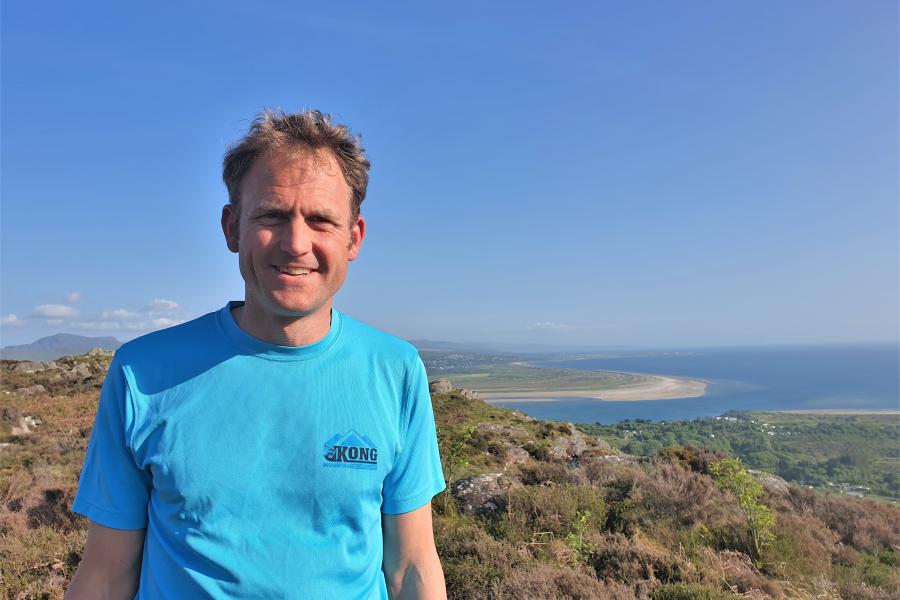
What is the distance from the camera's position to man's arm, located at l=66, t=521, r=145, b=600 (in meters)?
1.50

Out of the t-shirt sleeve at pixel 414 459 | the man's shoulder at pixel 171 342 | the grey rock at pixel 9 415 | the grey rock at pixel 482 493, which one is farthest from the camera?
the grey rock at pixel 9 415

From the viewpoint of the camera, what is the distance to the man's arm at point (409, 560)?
1785 mm

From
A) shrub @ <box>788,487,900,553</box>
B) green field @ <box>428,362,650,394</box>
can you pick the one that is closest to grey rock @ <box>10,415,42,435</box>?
shrub @ <box>788,487,900,553</box>

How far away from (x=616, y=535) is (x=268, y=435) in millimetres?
6618

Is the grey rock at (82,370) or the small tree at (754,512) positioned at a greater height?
the small tree at (754,512)

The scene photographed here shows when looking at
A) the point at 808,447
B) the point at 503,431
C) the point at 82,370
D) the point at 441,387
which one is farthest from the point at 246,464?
the point at 808,447

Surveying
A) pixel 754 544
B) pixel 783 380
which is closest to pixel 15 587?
pixel 754 544

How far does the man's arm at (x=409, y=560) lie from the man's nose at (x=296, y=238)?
103 cm

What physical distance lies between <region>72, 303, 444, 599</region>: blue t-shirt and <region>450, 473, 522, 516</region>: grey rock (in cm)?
648

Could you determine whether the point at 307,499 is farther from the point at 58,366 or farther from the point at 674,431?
the point at 674,431

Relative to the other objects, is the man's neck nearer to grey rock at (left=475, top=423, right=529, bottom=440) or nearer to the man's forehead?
the man's forehead

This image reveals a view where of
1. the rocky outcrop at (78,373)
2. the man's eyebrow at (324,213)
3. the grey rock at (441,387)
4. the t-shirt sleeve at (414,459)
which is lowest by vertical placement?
the grey rock at (441,387)

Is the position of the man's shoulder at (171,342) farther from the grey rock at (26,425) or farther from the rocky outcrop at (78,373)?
the rocky outcrop at (78,373)

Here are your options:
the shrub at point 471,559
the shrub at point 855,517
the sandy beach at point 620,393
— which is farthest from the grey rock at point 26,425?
the sandy beach at point 620,393
